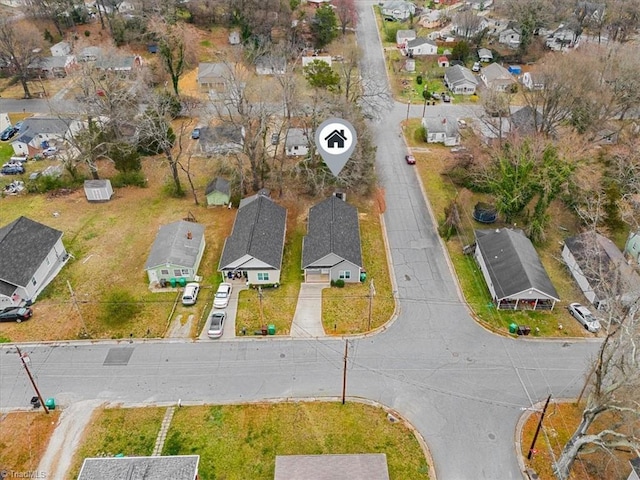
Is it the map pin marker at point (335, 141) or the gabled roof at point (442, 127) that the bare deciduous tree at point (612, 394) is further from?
the gabled roof at point (442, 127)

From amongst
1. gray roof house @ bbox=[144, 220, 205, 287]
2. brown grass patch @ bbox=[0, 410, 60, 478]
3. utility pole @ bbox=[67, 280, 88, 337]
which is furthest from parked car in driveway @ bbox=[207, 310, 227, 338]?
brown grass patch @ bbox=[0, 410, 60, 478]

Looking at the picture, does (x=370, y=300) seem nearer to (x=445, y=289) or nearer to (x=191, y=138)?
(x=445, y=289)

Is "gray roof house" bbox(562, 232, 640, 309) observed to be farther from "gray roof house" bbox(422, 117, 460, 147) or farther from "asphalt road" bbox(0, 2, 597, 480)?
"gray roof house" bbox(422, 117, 460, 147)

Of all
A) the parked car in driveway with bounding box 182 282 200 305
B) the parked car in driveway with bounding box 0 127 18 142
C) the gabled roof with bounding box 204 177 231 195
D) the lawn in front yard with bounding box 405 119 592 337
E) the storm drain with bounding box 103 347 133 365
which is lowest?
the lawn in front yard with bounding box 405 119 592 337

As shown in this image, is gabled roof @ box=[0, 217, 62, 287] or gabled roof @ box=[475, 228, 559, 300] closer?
gabled roof @ box=[475, 228, 559, 300]

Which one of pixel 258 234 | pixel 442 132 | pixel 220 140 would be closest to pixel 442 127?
pixel 442 132

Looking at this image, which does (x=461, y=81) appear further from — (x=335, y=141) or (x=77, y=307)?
(x=77, y=307)

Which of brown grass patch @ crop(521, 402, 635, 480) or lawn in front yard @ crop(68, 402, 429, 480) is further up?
lawn in front yard @ crop(68, 402, 429, 480)
